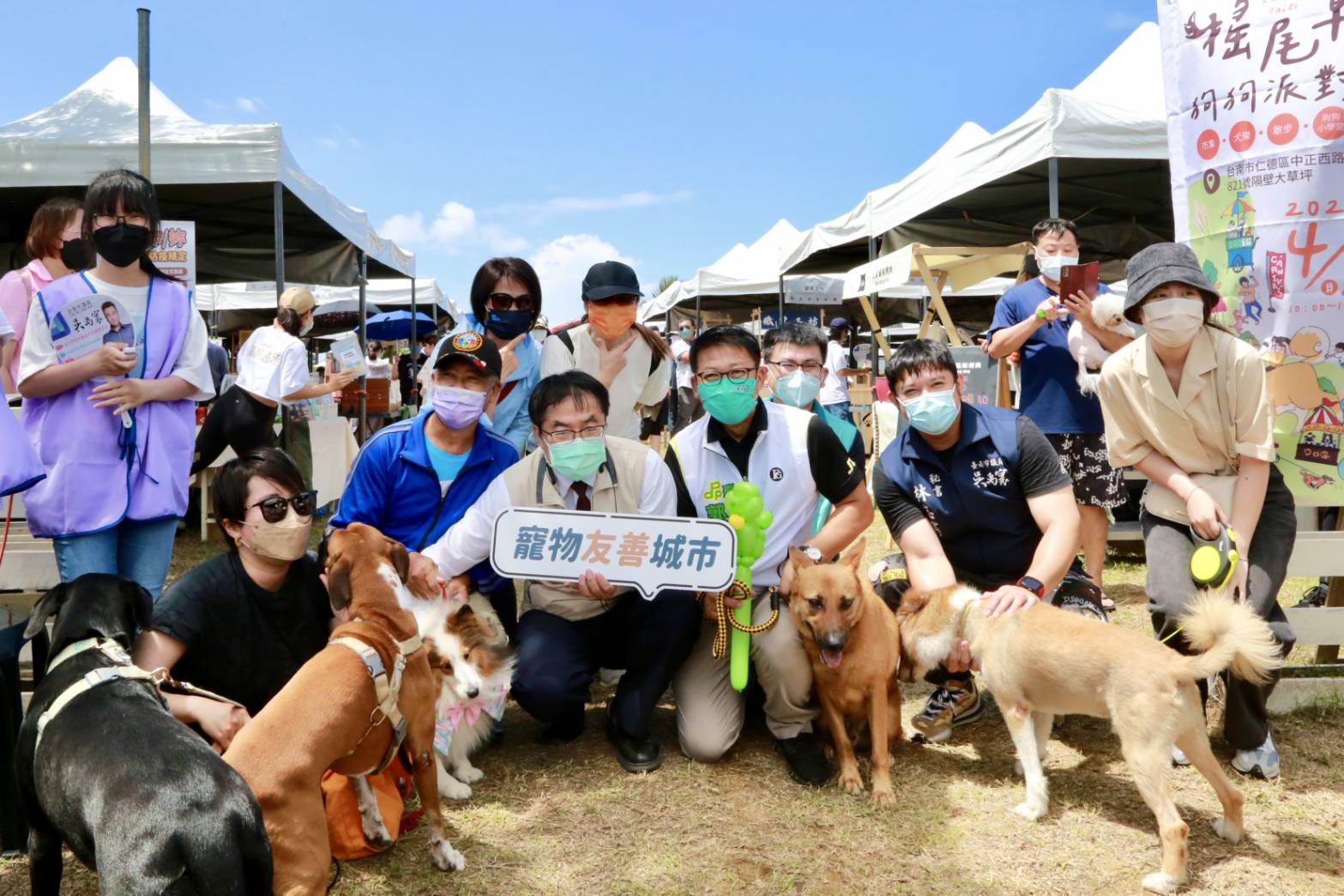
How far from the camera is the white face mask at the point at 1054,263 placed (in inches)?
188

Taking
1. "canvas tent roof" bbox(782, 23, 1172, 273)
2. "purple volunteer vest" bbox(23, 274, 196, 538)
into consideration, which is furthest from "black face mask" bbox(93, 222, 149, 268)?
"canvas tent roof" bbox(782, 23, 1172, 273)

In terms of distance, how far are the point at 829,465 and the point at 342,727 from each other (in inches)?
79.6

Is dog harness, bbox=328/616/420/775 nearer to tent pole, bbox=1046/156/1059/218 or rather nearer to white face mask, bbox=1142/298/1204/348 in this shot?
white face mask, bbox=1142/298/1204/348

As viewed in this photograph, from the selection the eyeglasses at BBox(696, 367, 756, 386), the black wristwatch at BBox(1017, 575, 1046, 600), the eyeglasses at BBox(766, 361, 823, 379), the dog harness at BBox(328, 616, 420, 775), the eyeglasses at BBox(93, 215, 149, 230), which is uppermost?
the eyeglasses at BBox(93, 215, 149, 230)

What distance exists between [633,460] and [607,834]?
1347 millimetres

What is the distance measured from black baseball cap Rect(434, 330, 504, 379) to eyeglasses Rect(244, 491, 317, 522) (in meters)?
0.89

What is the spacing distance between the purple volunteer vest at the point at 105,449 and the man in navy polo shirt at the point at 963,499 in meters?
2.72

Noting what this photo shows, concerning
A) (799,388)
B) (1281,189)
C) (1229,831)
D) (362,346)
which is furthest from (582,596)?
(362,346)

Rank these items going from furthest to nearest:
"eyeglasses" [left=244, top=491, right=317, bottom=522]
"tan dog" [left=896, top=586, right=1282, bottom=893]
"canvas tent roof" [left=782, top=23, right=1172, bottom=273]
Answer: "canvas tent roof" [left=782, top=23, right=1172, bottom=273] → "eyeglasses" [left=244, top=491, right=317, bottom=522] → "tan dog" [left=896, top=586, right=1282, bottom=893]

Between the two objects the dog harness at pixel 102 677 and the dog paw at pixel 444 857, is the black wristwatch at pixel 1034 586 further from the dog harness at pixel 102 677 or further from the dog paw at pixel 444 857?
the dog harness at pixel 102 677

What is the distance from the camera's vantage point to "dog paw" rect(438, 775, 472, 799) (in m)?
3.07

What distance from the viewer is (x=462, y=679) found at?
9.80 ft

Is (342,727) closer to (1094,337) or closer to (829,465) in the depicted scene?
(829,465)

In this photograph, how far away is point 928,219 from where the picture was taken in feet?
32.3
